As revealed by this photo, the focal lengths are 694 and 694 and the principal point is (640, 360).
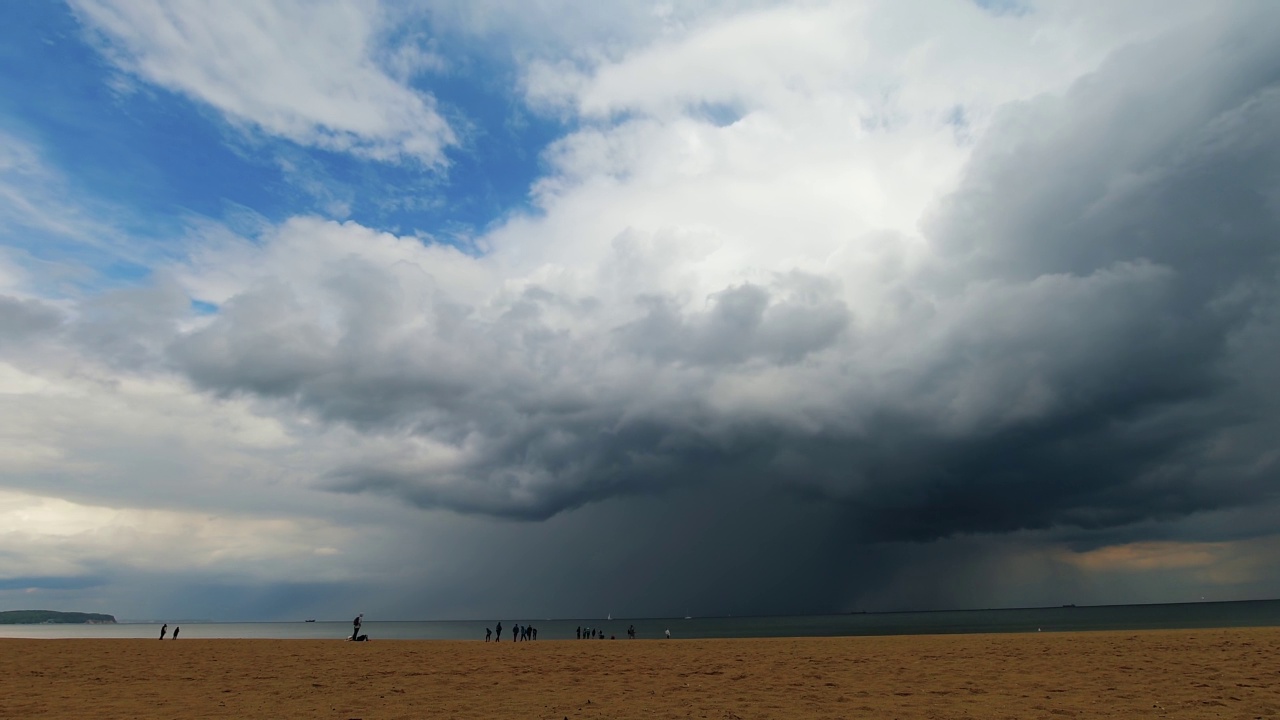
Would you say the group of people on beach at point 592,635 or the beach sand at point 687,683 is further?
the group of people on beach at point 592,635

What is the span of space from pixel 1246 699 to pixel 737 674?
52.2ft

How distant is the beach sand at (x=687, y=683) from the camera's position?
19.4m

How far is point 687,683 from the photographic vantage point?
85.4 feet

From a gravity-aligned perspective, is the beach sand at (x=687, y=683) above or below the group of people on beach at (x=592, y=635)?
above

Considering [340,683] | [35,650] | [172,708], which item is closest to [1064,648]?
[340,683]

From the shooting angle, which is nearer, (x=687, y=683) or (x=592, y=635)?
(x=687, y=683)

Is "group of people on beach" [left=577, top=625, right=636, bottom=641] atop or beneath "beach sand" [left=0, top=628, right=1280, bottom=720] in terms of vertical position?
beneath

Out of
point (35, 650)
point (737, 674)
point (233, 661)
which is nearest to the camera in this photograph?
point (737, 674)

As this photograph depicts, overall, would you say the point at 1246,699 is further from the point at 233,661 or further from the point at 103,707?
the point at 233,661

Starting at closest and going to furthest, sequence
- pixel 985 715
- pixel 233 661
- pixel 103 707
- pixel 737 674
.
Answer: pixel 985 715
pixel 103 707
pixel 737 674
pixel 233 661

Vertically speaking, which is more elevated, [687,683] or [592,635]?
[687,683]

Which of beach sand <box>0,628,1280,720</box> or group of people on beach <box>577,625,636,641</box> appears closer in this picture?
beach sand <box>0,628,1280,720</box>

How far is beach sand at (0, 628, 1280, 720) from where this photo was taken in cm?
1941

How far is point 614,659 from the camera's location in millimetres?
36594
